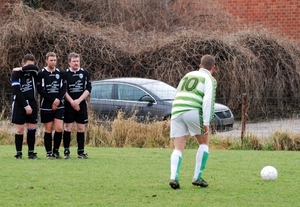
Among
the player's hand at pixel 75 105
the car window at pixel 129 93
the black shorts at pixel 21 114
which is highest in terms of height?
the car window at pixel 129 93

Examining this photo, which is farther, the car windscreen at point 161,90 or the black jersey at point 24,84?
the car windscreen at point 161,90

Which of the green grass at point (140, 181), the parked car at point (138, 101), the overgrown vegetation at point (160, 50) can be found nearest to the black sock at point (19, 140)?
the green grass at point (140, 181)

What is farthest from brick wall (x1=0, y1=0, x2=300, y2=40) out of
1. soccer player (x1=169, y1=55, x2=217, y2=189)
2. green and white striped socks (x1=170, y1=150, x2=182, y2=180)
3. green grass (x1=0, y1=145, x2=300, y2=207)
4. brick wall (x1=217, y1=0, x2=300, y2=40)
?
green and white striped socks (x1=170, y1=150, x2=182, y2=180)

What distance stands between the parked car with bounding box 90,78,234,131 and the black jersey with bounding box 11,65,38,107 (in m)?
4.50

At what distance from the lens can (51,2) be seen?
2747cm

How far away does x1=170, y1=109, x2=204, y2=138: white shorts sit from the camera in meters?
10.2

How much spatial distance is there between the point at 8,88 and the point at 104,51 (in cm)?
332

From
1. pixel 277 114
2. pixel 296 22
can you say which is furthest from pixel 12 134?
pixel 296 22

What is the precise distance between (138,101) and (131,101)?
7.0 inches

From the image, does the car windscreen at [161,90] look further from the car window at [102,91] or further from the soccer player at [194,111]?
the soccer player at [194,111]

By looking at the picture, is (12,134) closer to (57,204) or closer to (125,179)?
(125,179)

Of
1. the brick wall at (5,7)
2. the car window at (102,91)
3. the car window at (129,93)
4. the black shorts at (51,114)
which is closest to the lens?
the black shorts at (51,114)

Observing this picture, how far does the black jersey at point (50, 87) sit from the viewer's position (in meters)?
13.8

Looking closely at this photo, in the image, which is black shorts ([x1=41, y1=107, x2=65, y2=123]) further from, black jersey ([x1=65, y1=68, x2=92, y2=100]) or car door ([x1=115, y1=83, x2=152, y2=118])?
car door ([x1=115, y1=83, x2=152, y2=118])
